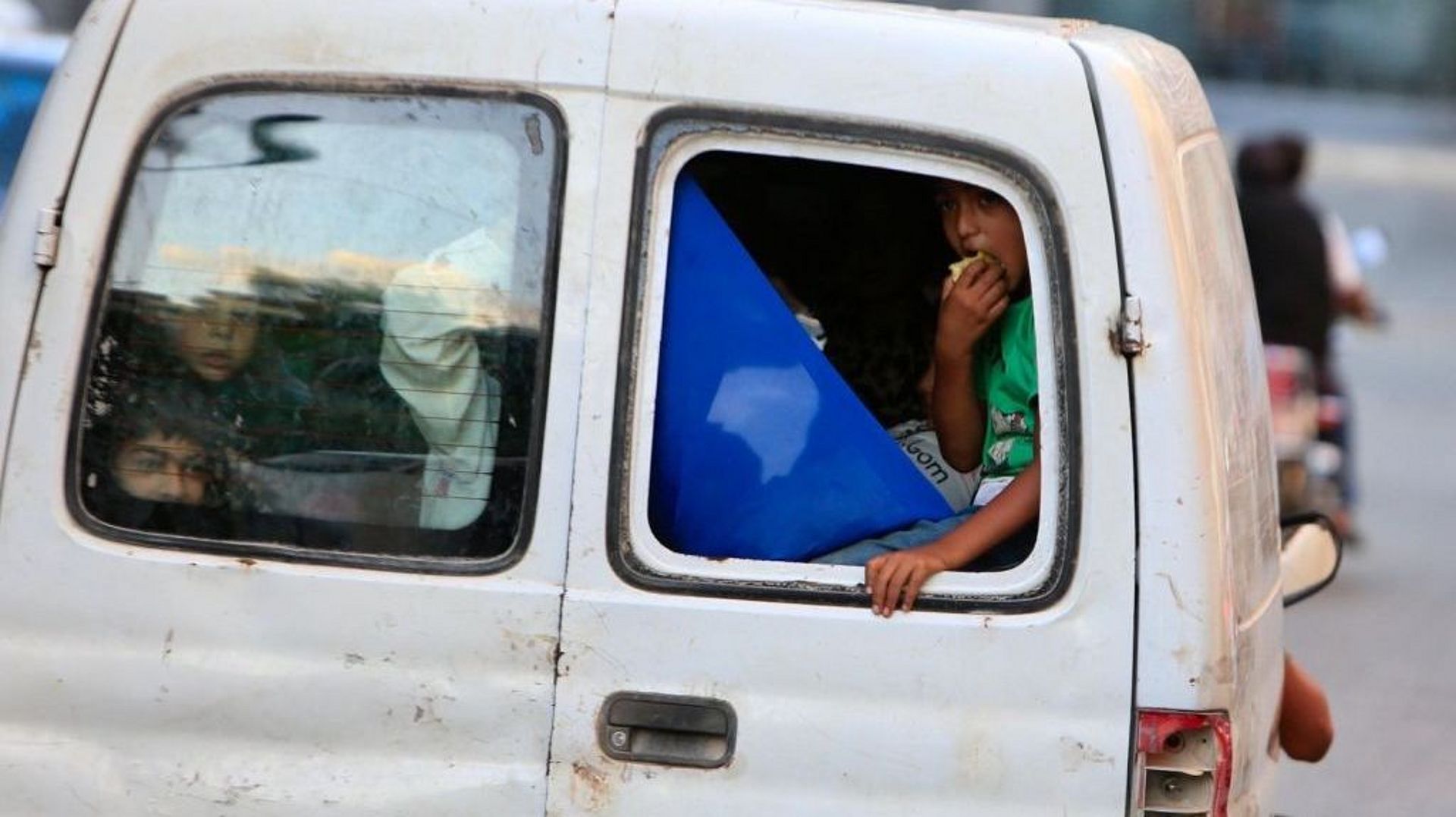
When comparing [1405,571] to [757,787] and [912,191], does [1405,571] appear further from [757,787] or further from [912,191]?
[757,787]

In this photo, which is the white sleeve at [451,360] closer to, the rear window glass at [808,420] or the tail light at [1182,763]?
the rear window glass at [808,420]

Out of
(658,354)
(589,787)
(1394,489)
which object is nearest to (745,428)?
(658,354)

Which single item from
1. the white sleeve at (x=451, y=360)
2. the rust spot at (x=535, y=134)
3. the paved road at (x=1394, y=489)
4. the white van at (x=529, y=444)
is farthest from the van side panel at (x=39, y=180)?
the paved road at (x=1394, y=489)

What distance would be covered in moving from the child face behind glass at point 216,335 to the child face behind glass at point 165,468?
10cm

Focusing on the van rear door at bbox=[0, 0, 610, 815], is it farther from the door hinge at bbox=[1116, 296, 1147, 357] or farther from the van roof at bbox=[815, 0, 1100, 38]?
the door hinge at bbox=[1116, 296, 1147, 357]

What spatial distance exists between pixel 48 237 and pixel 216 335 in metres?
0.26

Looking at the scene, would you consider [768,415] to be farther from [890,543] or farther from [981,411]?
[981,411]

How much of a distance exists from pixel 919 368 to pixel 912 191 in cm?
33

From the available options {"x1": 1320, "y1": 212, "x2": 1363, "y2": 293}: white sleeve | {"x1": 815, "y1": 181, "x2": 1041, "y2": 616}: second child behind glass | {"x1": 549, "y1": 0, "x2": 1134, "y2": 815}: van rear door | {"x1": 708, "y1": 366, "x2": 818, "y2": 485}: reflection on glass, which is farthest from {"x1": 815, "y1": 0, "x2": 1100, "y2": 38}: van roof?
{"x1": 1320, "y1": 212, "x2": 1363, "y2": 293}: white sleeve

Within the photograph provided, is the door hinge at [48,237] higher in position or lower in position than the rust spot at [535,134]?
lower

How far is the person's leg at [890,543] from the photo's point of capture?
131 inches

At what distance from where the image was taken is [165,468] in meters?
3.27

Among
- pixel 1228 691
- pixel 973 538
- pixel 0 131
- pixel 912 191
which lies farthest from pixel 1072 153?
pixel 0 131

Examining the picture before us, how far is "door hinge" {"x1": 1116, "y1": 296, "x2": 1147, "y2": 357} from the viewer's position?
10.2ft
